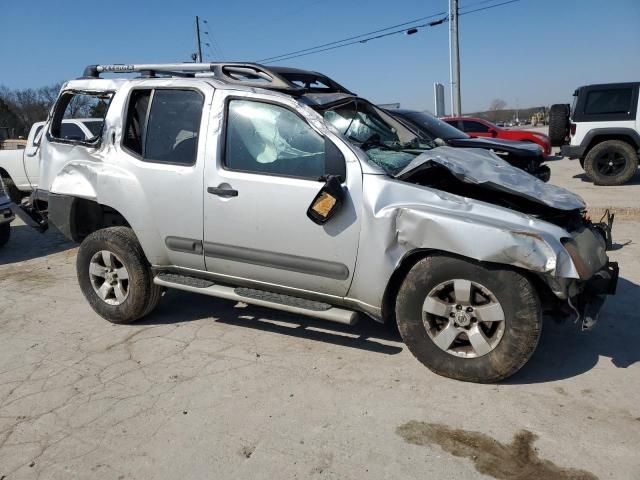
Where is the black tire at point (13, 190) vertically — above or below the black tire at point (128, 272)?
above

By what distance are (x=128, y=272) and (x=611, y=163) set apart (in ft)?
34.0

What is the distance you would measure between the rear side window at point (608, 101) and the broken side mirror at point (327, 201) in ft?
32.4

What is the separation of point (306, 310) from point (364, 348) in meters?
0.60

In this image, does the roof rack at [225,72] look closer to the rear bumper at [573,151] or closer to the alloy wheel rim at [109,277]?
the alloy wheel rim at [109,277]

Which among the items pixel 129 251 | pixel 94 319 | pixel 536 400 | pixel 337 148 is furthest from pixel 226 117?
pixel 536 400

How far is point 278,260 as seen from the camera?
3.76 meters

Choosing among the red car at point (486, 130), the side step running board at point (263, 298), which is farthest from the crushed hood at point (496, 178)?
the red car at point (486, 130)

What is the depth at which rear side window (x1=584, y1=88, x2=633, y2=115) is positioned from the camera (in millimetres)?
10922

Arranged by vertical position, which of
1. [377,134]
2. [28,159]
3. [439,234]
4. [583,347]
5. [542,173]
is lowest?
[583,347]

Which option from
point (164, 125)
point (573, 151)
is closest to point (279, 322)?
point (164, 125)

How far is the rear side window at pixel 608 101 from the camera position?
35.8 feet

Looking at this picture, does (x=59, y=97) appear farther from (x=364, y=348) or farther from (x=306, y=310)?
(x=364, y=348)

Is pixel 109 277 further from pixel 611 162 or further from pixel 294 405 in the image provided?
pixel 611 162

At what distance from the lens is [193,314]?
481 cm
